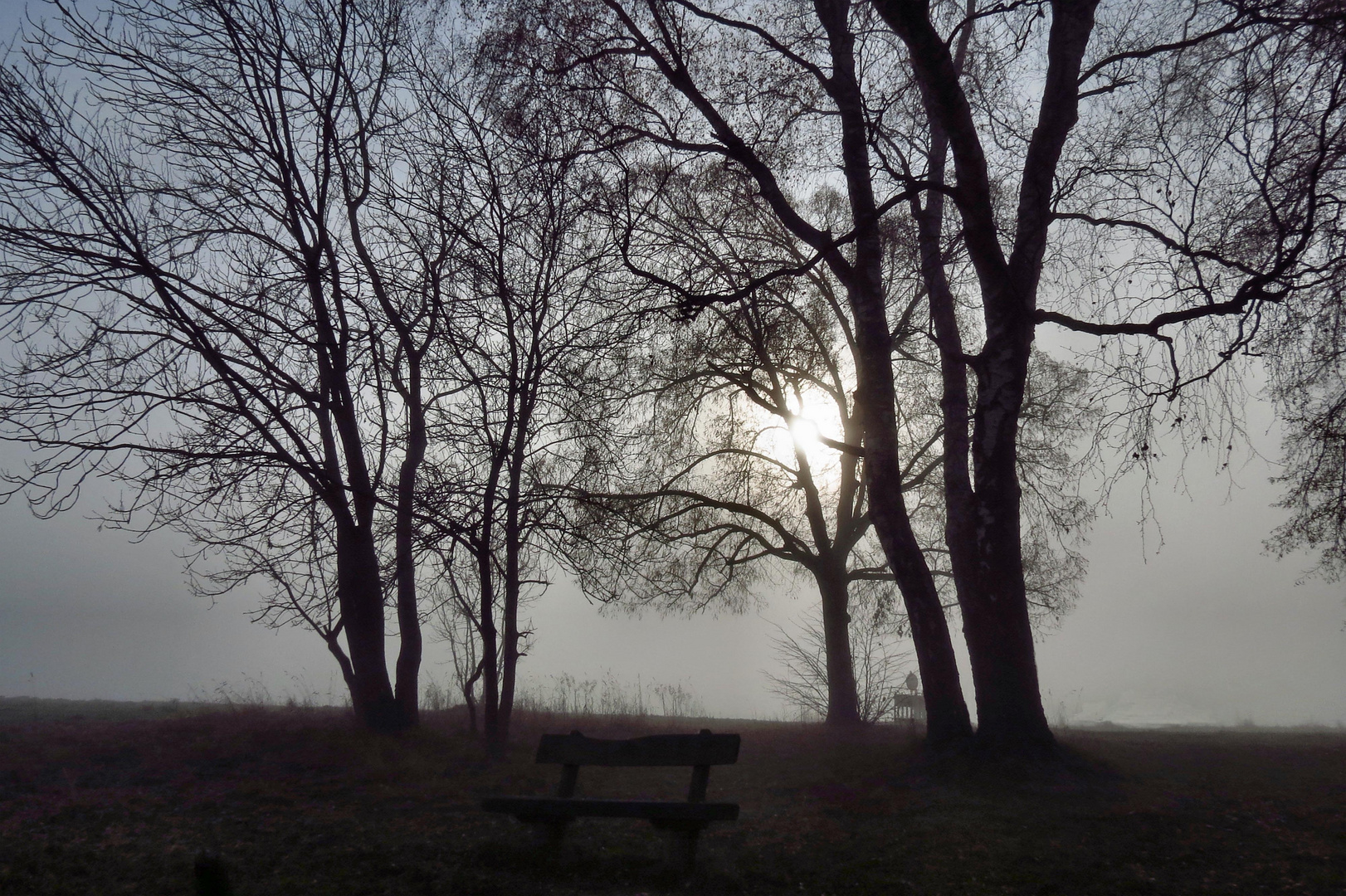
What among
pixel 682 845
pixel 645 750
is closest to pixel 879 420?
pixel 645 750

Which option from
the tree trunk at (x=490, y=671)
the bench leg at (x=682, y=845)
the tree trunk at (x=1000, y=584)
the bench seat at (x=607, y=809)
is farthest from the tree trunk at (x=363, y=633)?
the tree trunk at (x=1000, y=584)

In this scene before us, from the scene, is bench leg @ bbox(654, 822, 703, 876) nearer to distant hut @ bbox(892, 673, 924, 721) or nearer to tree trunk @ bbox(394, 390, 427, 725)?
tree trunk @ bbox(394, 390, 427, 725)

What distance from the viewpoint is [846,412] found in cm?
1451

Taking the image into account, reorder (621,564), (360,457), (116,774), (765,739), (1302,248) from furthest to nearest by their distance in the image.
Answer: (765,739), (360,457), (621,564), (116,774), (1302,248)

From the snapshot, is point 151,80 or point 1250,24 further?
point 151,80

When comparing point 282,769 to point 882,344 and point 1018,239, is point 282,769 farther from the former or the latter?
point 1018,239

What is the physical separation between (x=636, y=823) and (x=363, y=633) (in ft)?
15.9

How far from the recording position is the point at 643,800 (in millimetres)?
5691

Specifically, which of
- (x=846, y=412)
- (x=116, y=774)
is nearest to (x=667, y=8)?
(x=846, y=412)

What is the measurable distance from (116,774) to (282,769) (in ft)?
4.41

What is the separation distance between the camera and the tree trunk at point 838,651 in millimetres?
13898

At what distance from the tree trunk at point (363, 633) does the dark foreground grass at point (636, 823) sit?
2.92ft

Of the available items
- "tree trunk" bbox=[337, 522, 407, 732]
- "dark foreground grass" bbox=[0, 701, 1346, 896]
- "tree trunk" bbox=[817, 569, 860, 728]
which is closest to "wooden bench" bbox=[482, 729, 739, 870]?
"dark foreground grass" bbox=[0, 701, 1346, 896]

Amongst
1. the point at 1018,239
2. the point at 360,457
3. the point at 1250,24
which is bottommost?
the point at 360,457
